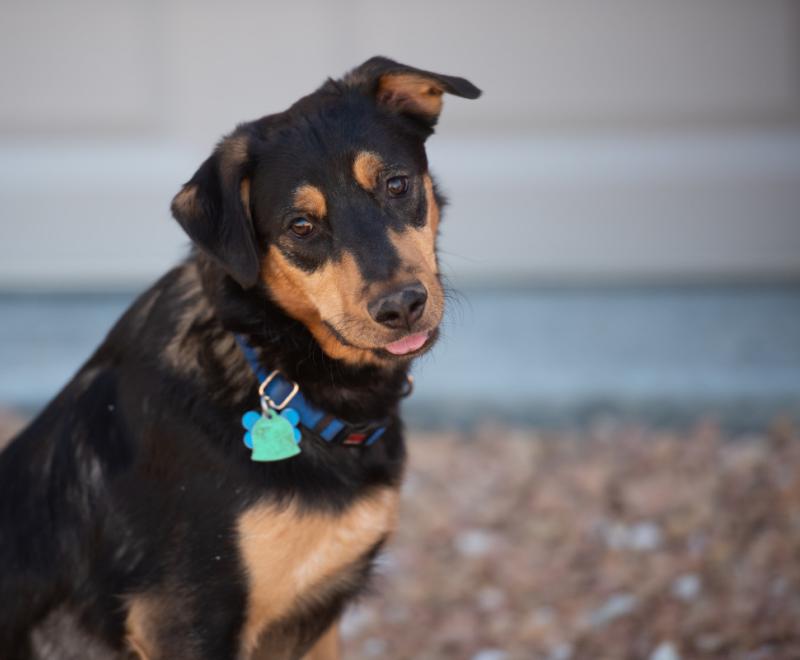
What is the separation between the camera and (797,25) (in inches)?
232

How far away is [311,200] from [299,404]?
1.75 feet

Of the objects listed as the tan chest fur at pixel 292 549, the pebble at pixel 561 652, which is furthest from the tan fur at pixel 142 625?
the pebble at pixel 561 652

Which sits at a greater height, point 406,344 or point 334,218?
point 334,218

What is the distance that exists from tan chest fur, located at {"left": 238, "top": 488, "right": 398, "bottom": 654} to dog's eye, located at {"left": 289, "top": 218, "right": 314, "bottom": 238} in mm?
698

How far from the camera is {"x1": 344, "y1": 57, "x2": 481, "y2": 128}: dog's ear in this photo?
3029 mm

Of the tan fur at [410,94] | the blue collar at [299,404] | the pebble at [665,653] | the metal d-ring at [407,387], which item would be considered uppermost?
the tan fur at [410,94]

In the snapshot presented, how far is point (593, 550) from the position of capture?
446 centimetres

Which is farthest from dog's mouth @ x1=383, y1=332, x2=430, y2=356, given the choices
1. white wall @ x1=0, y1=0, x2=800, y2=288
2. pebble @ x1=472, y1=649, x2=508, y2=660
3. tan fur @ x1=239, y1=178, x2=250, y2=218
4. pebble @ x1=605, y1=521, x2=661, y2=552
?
white wall @ x1=0, y1=0, x2=800, y2=288

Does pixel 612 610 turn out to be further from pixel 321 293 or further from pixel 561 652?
pixel 321 293

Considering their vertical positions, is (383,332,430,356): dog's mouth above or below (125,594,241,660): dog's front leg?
above

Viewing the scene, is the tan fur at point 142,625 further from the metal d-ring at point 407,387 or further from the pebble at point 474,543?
the pebble at point 474,543

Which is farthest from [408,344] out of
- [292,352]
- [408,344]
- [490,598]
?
[490,598]

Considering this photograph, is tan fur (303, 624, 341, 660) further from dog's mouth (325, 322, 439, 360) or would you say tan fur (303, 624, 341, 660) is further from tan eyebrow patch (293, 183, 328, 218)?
tan eyebrow patch (293, 183, 328, 218)

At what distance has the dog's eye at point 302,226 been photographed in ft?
9.69
